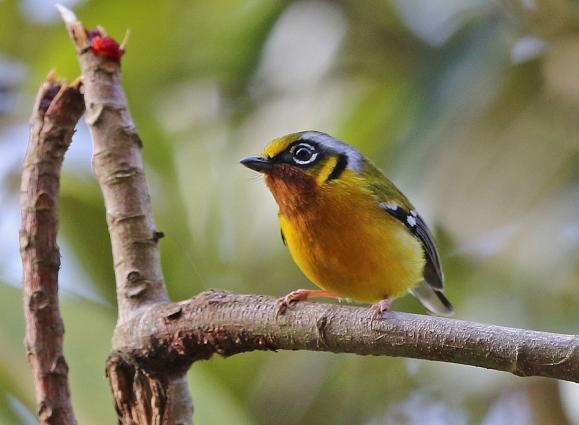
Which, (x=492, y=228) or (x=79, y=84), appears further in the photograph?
(x=492, y=228)

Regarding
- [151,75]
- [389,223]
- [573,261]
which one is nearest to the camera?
[389,223]

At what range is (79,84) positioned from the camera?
1951 mm

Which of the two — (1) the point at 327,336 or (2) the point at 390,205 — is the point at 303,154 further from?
(1) the point at 327,336

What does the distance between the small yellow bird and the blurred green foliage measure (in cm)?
25

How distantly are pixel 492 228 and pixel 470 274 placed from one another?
9.5 inches

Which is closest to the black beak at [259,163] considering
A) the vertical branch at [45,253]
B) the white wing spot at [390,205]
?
the white wing spot at [390,205]

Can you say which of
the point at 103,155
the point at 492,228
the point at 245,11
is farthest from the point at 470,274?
the point at 103,155

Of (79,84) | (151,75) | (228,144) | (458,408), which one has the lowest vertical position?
(458,408)

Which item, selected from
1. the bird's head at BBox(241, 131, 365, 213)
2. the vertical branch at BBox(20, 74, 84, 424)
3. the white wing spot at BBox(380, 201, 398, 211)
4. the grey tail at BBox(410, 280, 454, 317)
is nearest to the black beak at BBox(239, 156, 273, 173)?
the bird's head at BBox(241, 131, 365, 213)

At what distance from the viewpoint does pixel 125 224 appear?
1815 mm

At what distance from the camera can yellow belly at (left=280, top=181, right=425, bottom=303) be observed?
2301mm

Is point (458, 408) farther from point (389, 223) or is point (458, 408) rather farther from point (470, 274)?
point (389, 223)

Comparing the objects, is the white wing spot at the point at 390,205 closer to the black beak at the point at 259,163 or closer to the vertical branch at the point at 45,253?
the black beak at the point at 259,163

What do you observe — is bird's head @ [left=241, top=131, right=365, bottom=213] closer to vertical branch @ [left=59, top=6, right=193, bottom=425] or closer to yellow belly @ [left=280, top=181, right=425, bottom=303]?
yellow belly @ [left=280, top=181, right=425, bottom=303]
